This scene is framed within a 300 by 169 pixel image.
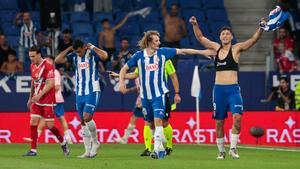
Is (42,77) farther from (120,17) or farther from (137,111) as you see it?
(120,17)

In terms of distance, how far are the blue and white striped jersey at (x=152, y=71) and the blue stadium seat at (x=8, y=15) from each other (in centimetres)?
1296

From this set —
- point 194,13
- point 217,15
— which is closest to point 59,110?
point 194,13

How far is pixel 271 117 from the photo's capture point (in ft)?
96.7

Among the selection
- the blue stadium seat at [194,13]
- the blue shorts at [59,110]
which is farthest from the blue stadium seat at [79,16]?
the blue shorts at [59,110]

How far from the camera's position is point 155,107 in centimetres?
2059

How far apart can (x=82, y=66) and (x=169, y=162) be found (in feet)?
10.00

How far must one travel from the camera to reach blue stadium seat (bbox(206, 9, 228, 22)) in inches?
1356

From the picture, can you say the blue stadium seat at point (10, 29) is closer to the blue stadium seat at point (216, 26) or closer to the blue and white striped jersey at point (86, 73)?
the blue stadium seat at point (216, 26)

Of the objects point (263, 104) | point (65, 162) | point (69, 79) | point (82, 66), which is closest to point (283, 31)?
point (263, 104)

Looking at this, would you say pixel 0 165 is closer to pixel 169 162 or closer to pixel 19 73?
pixel 169 162

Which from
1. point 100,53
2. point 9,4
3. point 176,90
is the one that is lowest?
point 176,90

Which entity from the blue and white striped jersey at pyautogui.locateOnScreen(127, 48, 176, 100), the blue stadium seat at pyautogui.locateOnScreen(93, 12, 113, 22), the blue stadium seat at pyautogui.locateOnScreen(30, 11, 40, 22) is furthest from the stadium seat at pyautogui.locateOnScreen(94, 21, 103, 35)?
the blue and white striped jersey at pyautogui.locateOnScreen(127, 48, 176, 100)

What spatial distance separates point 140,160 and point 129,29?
13860mm

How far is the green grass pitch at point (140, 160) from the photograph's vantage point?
18547mm
